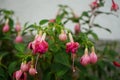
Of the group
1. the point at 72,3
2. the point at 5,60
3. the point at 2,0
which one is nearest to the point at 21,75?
the point at 5,60

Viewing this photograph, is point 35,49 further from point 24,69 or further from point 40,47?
point 24,69

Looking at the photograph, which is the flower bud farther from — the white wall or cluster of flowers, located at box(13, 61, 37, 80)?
the white wall

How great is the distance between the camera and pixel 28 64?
0.88 m

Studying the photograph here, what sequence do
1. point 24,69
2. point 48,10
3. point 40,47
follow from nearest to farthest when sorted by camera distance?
1. point 40,47
2. point 24,69
3. point 48,10

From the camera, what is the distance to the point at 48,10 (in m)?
1.84

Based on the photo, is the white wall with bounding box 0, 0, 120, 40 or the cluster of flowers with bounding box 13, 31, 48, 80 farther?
the white wall with bounding box 0, 0, 120, 40

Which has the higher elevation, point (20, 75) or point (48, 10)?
point (20, 75)

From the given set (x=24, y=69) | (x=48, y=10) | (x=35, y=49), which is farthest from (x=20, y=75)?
(x=48, y=10)

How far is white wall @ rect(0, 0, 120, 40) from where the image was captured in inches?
69.6

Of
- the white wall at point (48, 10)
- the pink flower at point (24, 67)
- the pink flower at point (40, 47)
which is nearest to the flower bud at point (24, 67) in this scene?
the pink flower at point (24, 67)

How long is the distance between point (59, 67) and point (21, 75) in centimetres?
18

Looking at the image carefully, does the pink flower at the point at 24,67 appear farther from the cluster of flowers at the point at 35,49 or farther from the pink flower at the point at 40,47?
the pink flower at the point at 40,47

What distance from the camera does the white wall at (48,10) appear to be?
177 cm

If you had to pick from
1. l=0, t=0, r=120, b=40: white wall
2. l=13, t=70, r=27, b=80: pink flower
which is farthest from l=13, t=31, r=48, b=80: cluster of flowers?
l=0, t=0, r=120, b=40: white wall
